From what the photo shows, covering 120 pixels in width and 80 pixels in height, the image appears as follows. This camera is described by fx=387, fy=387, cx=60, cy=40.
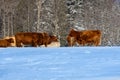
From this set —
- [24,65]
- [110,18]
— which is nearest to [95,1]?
[110,18]

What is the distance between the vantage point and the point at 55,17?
48.1m

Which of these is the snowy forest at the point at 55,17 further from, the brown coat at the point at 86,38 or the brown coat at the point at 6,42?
the brown coat at the point at 6,42

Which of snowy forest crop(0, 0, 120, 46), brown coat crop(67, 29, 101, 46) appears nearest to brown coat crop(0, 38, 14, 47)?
brown coat crop(67, 29, 101, 46)

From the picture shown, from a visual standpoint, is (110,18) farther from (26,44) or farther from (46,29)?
A: (26,44)

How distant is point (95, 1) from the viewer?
219 feet

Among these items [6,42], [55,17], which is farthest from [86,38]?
[55,17]

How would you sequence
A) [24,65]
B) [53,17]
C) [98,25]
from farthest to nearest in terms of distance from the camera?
[98,25] → [53,17] → [24,65]

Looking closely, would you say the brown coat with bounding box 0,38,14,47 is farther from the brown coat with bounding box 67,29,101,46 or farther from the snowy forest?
the snowy forest

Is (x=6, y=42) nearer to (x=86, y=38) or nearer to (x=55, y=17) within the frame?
(x=86, y=38)

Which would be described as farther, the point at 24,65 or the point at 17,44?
the point at 17,44

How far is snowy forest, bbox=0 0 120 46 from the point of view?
4809 centimetres

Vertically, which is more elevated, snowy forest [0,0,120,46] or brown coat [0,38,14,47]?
snowy forest [0,0,120,46]

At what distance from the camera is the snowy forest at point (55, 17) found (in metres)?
48.1

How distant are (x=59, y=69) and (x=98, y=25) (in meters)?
54.7
